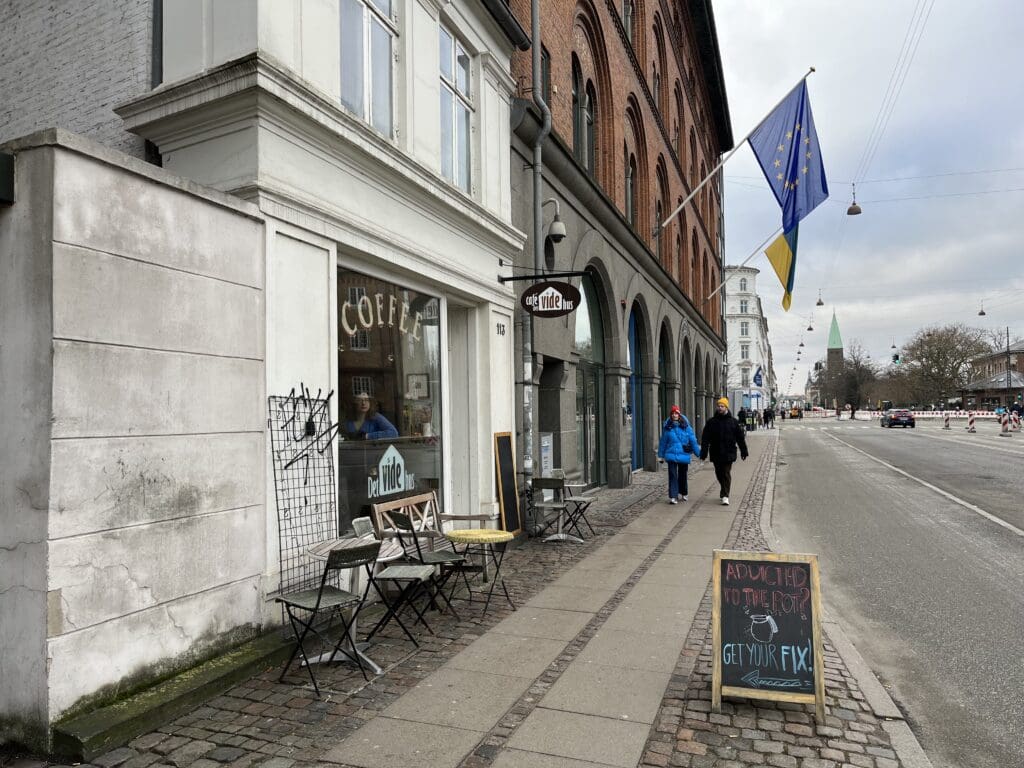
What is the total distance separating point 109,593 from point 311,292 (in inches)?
107

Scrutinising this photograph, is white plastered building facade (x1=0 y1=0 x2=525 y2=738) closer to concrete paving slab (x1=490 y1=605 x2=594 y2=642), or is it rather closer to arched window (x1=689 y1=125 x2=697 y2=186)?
concrete paving slab (x1=490 y1=605 x2=594 y2=642)

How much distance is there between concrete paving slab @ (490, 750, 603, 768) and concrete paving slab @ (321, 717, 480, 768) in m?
0.21

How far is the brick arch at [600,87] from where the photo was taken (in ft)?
49.2

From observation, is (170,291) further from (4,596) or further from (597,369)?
(597,369)

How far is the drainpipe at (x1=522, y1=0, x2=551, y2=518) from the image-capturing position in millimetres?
10289

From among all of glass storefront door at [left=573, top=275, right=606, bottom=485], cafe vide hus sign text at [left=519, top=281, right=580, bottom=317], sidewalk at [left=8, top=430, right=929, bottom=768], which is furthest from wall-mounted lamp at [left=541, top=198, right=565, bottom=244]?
sidewalk at [left=8, top=430, right=929, bottom=768]

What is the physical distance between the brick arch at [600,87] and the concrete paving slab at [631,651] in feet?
39.2

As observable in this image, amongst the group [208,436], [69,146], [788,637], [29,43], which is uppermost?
[29,43]

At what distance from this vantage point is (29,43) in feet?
22.7

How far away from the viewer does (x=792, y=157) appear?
19.1 m

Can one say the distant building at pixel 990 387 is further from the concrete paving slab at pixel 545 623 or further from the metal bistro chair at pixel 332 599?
the metal bistro chair at pixel 332 599

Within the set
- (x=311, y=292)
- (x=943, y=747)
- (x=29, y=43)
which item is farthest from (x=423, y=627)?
(x=29, y=43)

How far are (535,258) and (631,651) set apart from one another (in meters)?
6.74

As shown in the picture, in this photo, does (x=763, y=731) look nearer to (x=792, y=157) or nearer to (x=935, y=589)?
(x=935, y=589)
